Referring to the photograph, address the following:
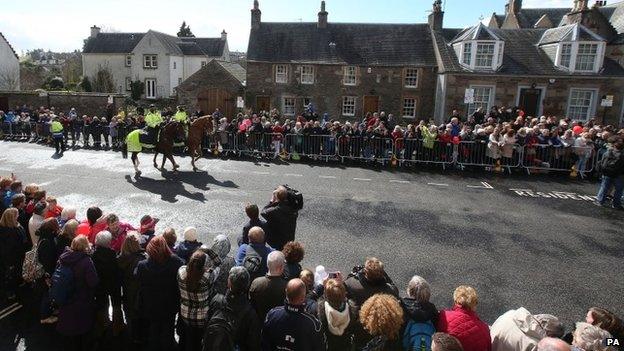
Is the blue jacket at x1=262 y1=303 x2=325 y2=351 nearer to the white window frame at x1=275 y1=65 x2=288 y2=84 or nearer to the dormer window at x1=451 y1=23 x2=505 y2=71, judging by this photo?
the dormer window at x1=451 y1=23 x2=505 y2=71

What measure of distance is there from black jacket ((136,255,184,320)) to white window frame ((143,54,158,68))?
46.9m

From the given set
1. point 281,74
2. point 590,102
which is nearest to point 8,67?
point 281,74

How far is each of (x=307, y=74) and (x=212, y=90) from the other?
8.04 meters

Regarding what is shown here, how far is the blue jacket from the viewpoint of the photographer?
4023 millimetres

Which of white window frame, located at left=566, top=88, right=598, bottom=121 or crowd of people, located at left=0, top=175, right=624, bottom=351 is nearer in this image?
crowd of people, located at left=0, top=175, right=624, bottom=351

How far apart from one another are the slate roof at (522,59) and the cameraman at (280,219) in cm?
2353

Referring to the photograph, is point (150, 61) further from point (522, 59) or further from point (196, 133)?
point (522, 59)

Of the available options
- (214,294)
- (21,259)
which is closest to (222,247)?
(214,294)

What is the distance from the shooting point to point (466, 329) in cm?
425

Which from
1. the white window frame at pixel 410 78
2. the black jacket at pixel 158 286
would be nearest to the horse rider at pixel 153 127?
the black jacket at pixel 158 286

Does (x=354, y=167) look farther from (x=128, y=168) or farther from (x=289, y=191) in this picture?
(x=289, y=191)

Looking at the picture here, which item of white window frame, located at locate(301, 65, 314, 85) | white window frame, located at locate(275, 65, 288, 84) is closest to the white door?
white window frame, located at locate(275, 65, 288, 84)

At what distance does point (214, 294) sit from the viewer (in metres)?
5.02

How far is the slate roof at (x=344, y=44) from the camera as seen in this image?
31.6 meters
